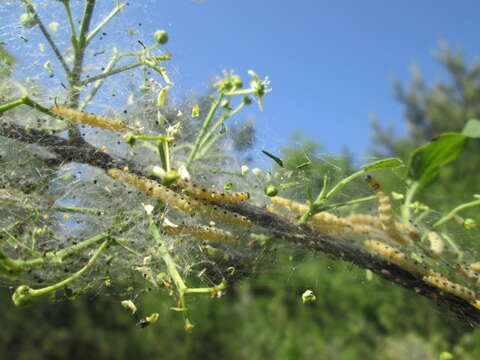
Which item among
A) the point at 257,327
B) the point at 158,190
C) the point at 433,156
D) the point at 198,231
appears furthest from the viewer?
the point at 257,327

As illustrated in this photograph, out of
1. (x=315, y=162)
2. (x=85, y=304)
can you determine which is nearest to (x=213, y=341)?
(x=85, y=304)

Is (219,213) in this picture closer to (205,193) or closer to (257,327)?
(205,193)

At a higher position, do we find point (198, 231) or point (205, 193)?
point (205, 193)

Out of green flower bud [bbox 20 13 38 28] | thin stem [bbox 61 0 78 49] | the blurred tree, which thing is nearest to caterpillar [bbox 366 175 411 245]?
thin stem [bbox 61 0 78 49]

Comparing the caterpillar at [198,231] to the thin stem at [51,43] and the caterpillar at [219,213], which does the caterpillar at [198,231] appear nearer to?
the caterpillar at [219,213]

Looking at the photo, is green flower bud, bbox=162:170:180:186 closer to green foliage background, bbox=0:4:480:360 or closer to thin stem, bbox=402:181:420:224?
thin stem, bbox=402:181:420:224

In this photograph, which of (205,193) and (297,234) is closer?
(205,193)

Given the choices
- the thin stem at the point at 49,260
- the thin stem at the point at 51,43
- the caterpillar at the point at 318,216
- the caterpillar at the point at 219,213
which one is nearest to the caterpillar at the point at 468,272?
the caterpillar at the point at 318,216

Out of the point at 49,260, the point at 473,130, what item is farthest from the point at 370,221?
the point at 49,260
